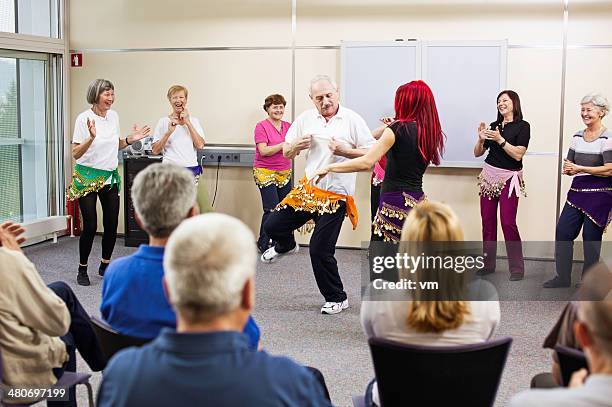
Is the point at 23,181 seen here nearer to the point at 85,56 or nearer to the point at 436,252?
the point at 85,56

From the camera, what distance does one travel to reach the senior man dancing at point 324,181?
5.16m

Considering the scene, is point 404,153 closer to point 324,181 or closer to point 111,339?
point 324,181

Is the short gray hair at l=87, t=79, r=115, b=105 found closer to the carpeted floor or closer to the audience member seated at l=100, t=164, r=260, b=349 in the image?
the carpeted floor

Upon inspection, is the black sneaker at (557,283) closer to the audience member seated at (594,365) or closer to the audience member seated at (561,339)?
the audience member seated at (561,339)

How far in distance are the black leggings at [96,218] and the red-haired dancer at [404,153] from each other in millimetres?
2215

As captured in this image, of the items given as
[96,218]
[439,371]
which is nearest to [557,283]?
[96,218]

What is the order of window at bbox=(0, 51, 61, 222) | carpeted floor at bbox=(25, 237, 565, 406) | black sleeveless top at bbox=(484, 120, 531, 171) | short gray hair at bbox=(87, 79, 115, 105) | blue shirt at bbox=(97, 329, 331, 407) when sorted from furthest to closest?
1. window at bbox=(0, 51, 61, 222)
2. black sleeveless top at bbox=(484, 120, 531, 171)
3. short gray hair at bbox=(87, 79, 115, 105)
4. carpeted floor at bbox=(25, 237, 565, 406)
5. blue shirt at bbox=(97, 329, 331, 407)

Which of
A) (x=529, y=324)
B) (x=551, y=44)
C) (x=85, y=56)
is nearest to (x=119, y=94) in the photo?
(x=85, y=56)

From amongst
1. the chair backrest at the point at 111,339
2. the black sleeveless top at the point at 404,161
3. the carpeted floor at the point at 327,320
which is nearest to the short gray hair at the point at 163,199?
the chair backrest at the point at 111,339

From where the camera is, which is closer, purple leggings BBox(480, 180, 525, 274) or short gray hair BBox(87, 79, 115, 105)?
short gray hair BBox(87, 79, 115, 105)

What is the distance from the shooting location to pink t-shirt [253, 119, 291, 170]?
23.8ft

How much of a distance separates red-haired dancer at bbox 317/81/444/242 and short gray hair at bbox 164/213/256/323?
2.93 meters

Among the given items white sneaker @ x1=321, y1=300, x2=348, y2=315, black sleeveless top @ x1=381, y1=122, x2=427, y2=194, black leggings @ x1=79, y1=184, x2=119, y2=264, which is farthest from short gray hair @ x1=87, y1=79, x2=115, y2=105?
black sleeveless top @ x1=381, y1=122, x2=427, y2=194

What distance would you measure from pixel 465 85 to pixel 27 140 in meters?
4.18
